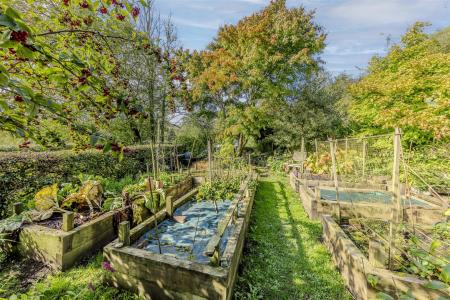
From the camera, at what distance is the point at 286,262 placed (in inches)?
127

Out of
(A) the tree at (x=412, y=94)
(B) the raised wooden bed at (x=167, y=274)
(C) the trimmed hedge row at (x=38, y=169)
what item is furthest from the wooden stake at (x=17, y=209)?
(A) the tree at (x=412, y=94)

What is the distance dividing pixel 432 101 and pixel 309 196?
6434mm

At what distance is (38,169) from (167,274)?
417cm

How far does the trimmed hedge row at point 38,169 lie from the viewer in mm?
3851

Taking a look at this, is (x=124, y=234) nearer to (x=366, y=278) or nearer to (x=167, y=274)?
(x=167, y=274)

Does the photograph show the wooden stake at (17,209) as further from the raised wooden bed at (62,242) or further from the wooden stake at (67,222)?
the wooden stake at (67,222)

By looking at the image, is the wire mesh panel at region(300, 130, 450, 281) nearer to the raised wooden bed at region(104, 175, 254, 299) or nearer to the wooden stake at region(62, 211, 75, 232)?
the raised wooden bed at region(104, 175, 254, 299)

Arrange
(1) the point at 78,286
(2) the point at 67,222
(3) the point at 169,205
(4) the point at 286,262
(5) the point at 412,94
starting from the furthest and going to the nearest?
1. (5) the point at 412,94
2. (3) the point at 169,205
3. (4) the point at 286,262
4. (2) the point at 67,222
5. (1) the point at 78,286

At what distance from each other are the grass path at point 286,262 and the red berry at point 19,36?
2969 mm

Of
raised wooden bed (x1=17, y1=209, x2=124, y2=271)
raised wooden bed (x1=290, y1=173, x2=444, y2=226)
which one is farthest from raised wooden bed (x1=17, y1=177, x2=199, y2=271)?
raised wooden bed (x1=290, y1=173, x2=444, y2=226)

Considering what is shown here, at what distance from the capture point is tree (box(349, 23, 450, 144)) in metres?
6.56

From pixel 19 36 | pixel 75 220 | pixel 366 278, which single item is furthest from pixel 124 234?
pixel 366 278

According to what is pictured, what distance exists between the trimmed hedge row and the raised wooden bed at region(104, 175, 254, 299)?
4.44 ft

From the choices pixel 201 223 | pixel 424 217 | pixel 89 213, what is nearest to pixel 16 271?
pixel 89 213
